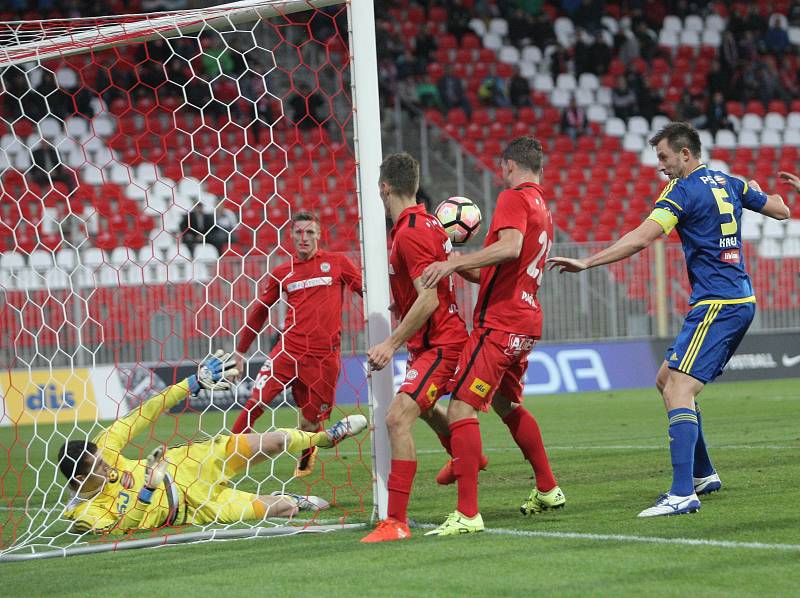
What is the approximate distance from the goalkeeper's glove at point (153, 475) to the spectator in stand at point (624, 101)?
2100cm

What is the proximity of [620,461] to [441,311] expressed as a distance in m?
3.54

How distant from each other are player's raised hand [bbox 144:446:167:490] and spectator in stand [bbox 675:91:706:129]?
831 inches

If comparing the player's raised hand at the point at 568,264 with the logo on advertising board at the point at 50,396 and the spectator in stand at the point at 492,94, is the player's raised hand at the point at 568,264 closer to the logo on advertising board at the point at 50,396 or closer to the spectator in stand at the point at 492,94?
the logo on advertising board at the point at 50,396

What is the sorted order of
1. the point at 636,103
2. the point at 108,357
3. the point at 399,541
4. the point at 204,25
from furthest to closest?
the point at 636,103 → the point at 108,357 → the point at 204,25 → the point at 399,541

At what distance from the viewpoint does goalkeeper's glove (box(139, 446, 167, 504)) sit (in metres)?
7.30

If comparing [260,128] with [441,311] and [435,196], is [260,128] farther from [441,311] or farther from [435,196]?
[441,311]

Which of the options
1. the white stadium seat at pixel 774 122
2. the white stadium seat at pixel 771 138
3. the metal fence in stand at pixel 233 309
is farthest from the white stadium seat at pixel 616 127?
the metal fence in stand at pixel 233 309

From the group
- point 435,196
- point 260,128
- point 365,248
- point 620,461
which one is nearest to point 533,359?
point 435,196

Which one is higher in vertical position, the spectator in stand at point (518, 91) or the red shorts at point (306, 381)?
the spectator in stand at point (518, 91)

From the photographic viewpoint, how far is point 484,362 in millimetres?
6473

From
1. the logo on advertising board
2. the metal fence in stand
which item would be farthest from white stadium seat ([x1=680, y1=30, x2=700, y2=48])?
the logo on advertising board

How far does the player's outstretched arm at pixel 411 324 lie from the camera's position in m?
6.25

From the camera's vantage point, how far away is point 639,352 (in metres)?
19.9

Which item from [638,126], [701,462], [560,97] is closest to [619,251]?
[701,462]
